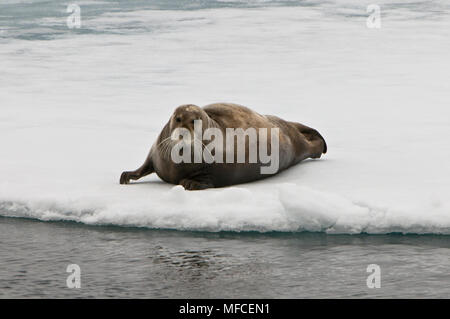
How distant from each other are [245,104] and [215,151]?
415cm

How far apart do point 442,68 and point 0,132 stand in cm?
642

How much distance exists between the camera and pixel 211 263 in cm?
546

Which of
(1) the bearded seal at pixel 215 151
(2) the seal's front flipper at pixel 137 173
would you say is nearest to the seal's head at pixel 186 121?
(1) the bearded seal at pixel 215 151

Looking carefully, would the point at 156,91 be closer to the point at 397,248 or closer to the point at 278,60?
the point at 278,60

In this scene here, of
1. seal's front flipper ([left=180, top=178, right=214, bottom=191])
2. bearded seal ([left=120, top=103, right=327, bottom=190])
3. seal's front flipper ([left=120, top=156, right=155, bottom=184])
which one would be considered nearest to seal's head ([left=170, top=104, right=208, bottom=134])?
bearded seal ([left=120, top=103, right=327, bottom=190])

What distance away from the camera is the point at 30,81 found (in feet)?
40.9

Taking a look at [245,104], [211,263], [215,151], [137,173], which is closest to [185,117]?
[215,151]

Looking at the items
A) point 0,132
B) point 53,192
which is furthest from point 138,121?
point 53,192

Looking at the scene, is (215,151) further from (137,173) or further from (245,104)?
(245,104)

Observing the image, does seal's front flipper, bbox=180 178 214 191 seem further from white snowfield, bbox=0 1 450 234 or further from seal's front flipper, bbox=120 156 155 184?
seal's front flipper, bbox=120 156 155 184

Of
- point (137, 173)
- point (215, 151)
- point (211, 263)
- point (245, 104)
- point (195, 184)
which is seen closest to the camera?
point (211, 263)

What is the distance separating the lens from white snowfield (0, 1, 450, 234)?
6.13m

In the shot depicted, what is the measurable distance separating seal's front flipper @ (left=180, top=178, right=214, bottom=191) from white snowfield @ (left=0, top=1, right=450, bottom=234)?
12 centimetres

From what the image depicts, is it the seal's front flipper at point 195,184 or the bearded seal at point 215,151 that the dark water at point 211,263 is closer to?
the seal's front flipper at point 195,184
